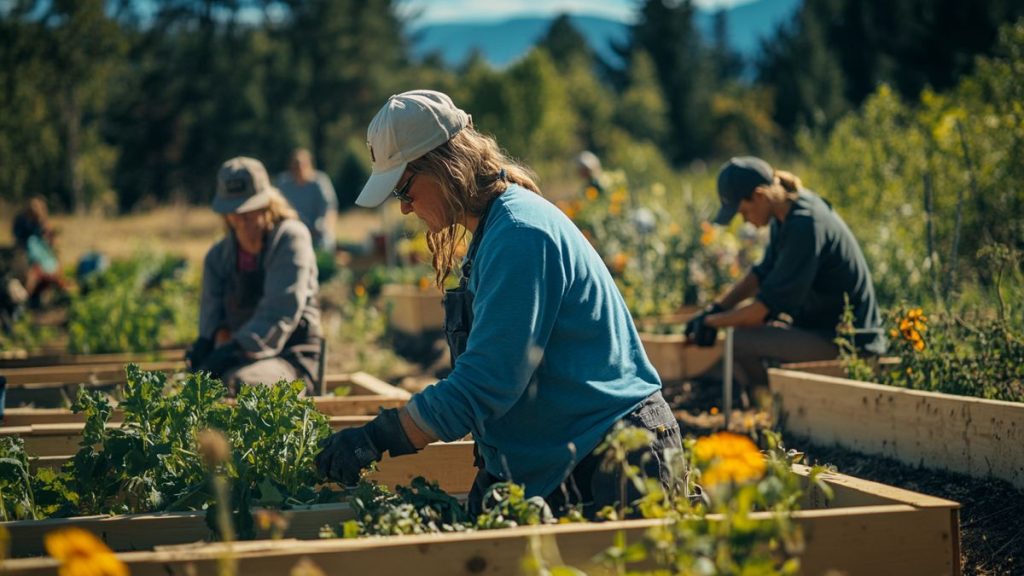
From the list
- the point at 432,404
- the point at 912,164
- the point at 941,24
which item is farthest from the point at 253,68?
the point at 432,404

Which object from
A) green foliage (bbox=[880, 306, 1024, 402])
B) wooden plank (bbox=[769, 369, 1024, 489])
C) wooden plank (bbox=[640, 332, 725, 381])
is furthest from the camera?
wooden plank (bbox=[640, 332, 725, 381])

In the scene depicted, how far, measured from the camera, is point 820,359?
20.0ft

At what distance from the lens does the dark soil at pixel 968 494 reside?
3592 millimetres

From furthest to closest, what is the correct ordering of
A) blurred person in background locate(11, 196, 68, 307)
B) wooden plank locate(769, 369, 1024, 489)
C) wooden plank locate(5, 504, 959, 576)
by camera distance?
blurred person in background locate(11, 196, 68, 307) → wooden plank locate(769, 369, 1024, 489) → wooden plank locate(5, 504, 959, 576)

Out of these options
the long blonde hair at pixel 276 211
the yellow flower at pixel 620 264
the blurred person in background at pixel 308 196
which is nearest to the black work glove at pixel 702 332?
the long blonde hair at pixel 276 211

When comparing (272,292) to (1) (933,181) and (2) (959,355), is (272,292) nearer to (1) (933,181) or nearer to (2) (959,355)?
(2) (959,355)

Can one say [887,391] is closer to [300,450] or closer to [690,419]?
[690,419]

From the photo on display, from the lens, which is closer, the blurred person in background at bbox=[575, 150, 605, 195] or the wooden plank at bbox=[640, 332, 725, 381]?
the wooden plank at bbox=[640, 332, 725, 381]

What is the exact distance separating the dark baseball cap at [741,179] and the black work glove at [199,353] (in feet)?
8.93

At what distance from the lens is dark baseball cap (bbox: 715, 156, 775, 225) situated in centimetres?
575

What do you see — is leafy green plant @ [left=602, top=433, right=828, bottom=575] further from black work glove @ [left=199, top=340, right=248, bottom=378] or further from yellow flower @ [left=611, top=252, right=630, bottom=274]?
yellow flower @ [left=611, top=252, right=630, bottom=274]

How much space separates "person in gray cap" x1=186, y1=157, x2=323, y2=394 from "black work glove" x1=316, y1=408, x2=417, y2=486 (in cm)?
223

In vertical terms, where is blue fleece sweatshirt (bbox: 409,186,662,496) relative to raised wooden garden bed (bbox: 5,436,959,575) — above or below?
above

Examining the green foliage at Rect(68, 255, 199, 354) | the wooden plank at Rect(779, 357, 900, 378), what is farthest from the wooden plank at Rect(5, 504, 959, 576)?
the green foliage at Rect(68, 255, 199, 354)
